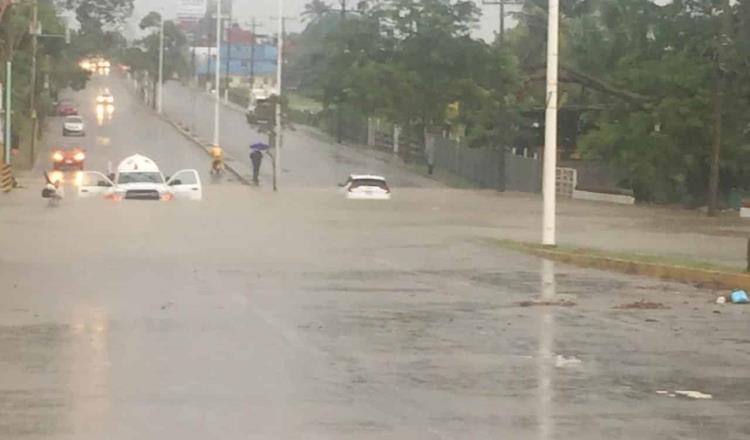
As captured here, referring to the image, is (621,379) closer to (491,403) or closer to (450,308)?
(491,403)

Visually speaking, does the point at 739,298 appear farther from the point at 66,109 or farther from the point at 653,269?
the point at 66,109

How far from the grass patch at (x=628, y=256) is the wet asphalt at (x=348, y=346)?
2.89 ft

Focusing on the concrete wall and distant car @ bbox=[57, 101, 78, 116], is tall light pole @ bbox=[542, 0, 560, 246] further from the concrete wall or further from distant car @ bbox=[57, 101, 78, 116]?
distant car @ bbox=[57, 101, 78, 116]

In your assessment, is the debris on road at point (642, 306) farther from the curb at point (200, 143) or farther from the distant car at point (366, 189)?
the curb at point (200, 143)

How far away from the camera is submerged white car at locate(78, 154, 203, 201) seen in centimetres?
4969

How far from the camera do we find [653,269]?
77.3 ft

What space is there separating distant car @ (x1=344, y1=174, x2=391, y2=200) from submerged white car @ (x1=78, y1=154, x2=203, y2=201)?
594 centimetres

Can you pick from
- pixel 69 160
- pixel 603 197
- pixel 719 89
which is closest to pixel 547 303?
pixel 719 89

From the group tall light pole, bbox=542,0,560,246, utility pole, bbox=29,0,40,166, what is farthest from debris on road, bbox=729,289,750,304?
utility pole, bbox=29,0,40,166

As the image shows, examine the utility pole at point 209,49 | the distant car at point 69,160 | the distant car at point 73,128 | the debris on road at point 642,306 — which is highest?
the utility pole at point 209,49

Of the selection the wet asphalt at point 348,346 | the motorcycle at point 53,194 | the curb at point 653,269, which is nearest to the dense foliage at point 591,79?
the motorcycle at point 53,194

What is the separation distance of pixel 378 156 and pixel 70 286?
246 feet

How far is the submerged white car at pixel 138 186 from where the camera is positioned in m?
49.7

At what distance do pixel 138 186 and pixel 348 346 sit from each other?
3651cm
